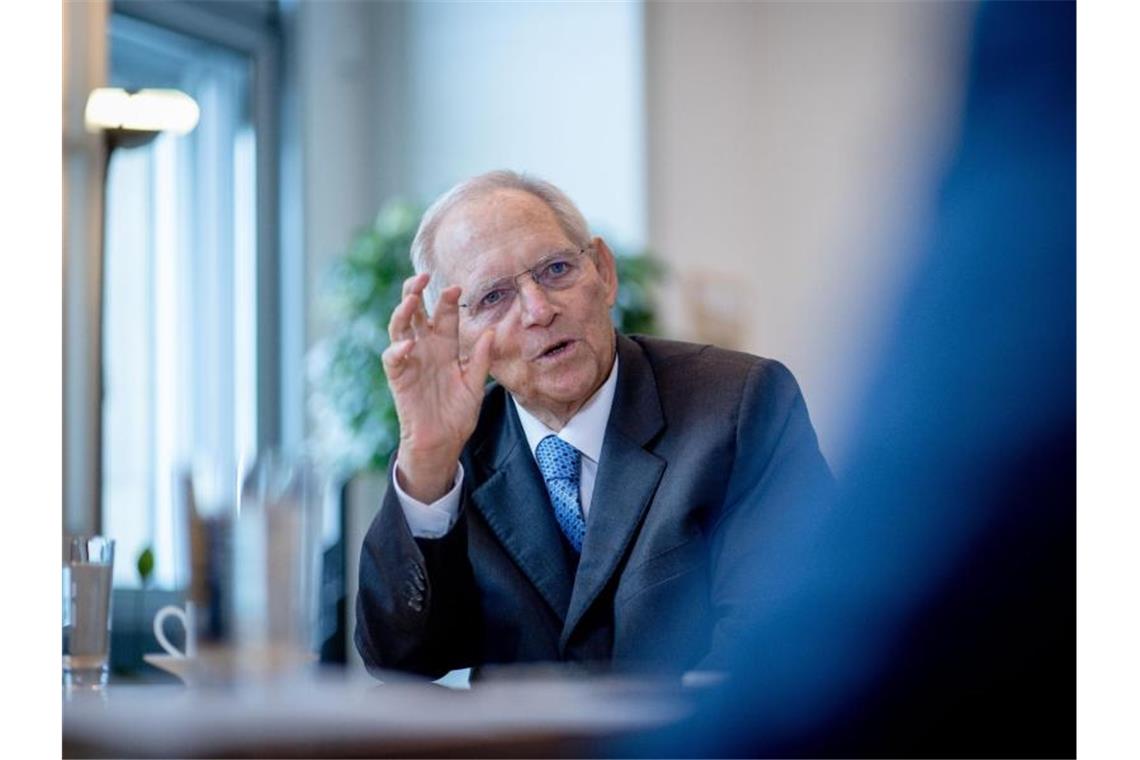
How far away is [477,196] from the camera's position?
1204 millimetres

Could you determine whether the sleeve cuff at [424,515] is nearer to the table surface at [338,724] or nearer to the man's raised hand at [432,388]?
the man's raised hand at [432,388]

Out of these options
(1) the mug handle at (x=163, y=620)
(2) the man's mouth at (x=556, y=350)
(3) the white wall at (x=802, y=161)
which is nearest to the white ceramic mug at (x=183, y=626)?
(1) the mug handle at (x=163, y=620)

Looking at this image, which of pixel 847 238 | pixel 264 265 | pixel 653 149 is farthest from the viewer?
pixel 653 149

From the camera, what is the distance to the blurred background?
1.42 meters

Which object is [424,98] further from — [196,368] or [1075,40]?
[1075,40]

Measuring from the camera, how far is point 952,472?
3.66 feet

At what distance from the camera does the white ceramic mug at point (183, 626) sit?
1.05 metres

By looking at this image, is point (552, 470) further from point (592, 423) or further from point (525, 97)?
point (525, 97)

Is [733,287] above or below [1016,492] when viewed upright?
above

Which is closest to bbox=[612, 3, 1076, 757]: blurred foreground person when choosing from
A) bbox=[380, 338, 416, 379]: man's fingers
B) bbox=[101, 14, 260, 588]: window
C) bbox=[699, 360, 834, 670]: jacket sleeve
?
bbox=[699, 360, 834, 670]: jacket sleeve

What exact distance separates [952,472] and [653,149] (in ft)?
6.40

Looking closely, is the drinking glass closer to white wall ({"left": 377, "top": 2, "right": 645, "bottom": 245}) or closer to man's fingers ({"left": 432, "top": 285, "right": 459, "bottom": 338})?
man's fingers ({"left": 432, "top": 285, "right": 459, "bottom": 338})

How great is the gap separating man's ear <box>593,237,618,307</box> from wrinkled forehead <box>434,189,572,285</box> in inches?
1.1
